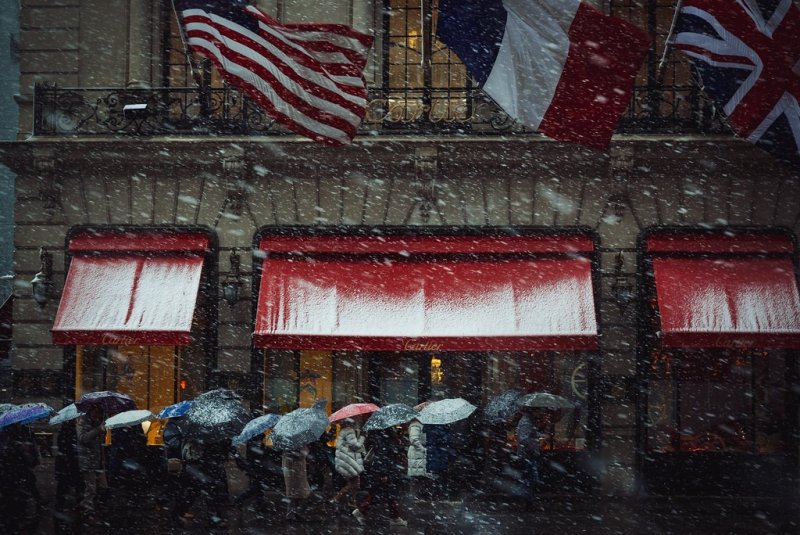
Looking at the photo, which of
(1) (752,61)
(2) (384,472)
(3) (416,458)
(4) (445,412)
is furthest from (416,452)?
(1) (752,61)

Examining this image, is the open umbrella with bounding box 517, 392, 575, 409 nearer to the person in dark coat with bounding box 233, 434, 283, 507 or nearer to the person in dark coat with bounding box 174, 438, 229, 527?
the person in dark coat with bounding box 233, 434, 283, 507

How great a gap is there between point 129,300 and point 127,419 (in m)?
3.21

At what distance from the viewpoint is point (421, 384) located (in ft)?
48.6

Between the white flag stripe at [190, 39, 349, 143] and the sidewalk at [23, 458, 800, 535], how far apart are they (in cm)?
560

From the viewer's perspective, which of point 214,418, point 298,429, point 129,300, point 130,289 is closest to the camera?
point 214,418

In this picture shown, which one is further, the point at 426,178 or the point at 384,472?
the point at 426,178

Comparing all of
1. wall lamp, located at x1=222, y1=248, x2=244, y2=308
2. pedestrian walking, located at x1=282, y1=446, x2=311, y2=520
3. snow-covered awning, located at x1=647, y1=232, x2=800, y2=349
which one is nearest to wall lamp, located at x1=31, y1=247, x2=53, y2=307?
wall lamp, located at x1=222, y1=248, x2=244, y2=308

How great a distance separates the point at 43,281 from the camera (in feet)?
49.1

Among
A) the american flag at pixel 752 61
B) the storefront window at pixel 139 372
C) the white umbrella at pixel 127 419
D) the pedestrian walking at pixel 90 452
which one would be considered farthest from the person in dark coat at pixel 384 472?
the american flag at pixel 752 61

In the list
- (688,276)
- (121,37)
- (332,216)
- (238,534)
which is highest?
(121,37)

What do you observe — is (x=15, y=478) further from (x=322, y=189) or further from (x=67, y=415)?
(x=322, y=189)

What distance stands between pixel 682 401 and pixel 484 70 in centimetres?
757

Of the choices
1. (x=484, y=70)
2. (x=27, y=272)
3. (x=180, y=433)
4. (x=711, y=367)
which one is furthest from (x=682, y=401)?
(x=27, y=272)

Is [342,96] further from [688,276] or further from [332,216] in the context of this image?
[688,276]
